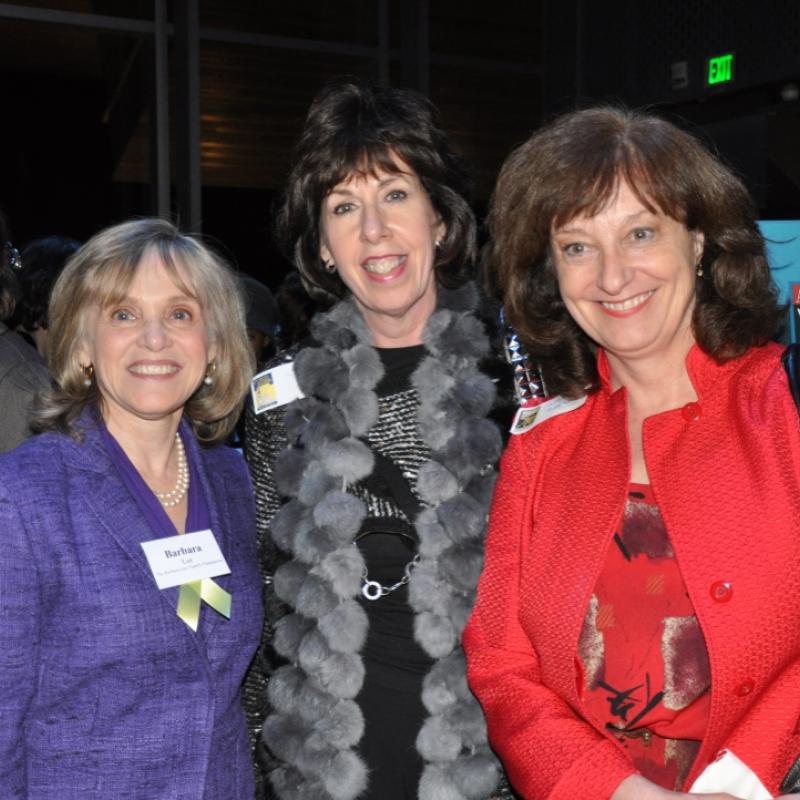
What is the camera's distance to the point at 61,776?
194 centimetres

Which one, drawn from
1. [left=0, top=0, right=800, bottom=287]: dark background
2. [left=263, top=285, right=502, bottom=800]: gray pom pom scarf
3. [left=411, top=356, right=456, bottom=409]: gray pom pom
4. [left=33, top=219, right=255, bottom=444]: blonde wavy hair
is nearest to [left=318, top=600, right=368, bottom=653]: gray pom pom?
[left=263, top=285, right=502, bottom=800]: gray pom pom scarf

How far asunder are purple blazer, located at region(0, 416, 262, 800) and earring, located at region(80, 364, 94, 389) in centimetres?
17

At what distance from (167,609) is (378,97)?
4.16 feet

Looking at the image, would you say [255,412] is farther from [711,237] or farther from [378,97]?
[711,237]

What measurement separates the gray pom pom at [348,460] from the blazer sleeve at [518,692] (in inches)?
13.8

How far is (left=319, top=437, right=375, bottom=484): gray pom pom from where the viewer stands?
2.40 m

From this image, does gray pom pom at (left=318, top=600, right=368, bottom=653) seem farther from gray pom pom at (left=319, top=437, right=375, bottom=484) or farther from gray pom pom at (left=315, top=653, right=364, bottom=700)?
gray pom pom at (left=319, top=437, right=375, bottom=484)

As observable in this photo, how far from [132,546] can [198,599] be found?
17 cm

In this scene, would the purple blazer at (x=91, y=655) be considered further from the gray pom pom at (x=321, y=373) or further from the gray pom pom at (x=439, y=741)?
the gray pom pom at (x=321, y=373)

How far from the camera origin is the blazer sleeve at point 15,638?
1.89m

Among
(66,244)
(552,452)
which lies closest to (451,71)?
(66,244)

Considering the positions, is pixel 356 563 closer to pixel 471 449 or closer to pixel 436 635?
pixel 436 635

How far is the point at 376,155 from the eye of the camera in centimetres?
250

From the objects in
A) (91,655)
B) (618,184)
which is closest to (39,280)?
(91,655)
